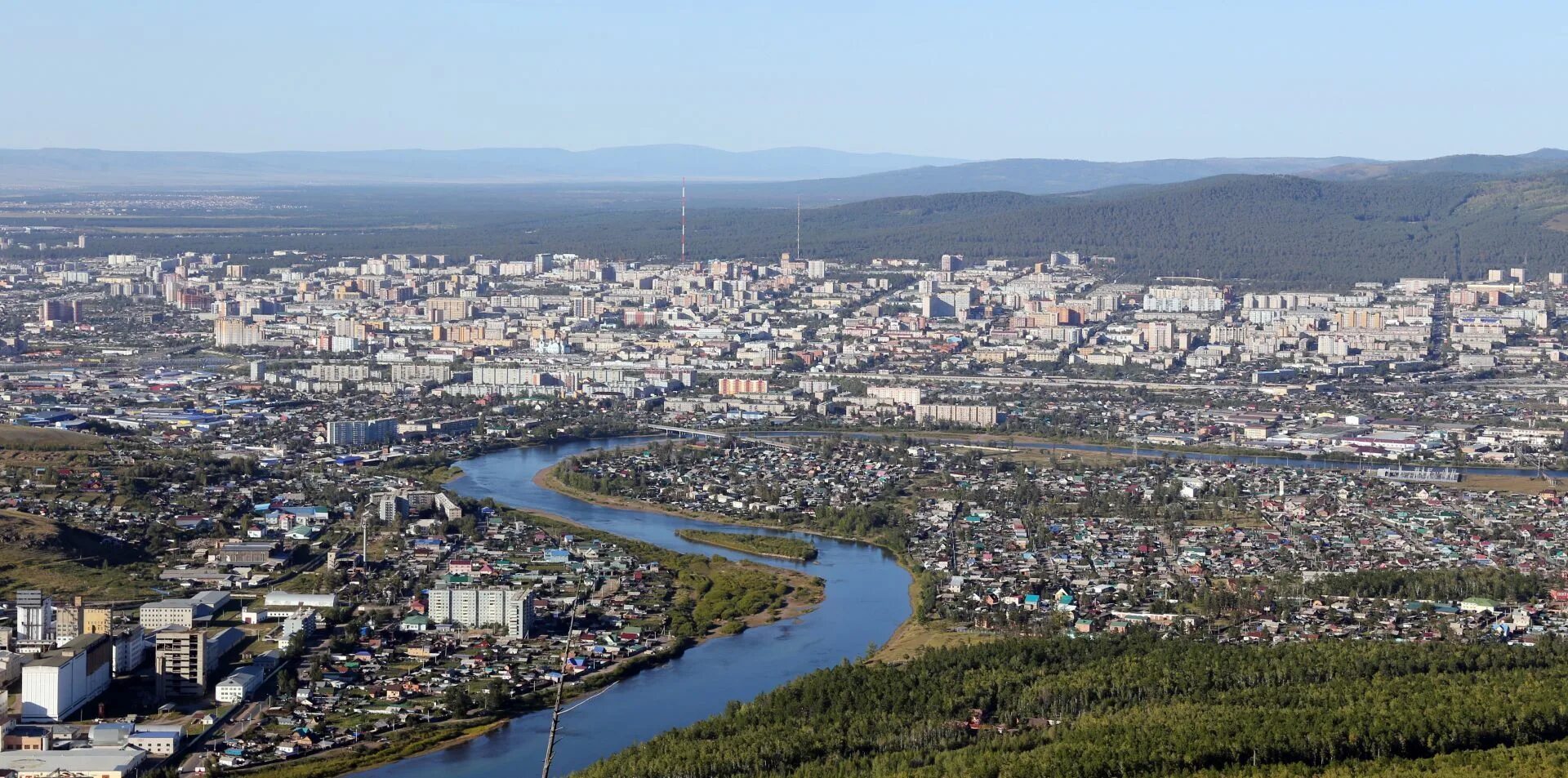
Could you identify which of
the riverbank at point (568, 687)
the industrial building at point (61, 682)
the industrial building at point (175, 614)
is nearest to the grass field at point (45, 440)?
the riverbank at point (568, 687)

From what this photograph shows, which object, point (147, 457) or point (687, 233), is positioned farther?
point (687, 233)

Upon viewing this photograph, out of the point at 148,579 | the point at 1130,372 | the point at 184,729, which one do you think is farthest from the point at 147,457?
the point at 1130,372

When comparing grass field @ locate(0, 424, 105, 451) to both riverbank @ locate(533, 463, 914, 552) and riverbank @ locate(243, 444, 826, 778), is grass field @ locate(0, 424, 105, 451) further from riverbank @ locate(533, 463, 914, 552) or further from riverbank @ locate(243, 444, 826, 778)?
riverbank @ locate(243, 444, 826, 778)

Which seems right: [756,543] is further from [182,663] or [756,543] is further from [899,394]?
[899,394]

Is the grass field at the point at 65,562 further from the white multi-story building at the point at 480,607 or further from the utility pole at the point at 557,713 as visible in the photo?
the utility pole at the point at 557,713

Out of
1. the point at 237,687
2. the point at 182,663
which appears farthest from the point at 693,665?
the point at 182,663

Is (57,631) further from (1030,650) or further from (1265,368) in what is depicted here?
(1265,368)
